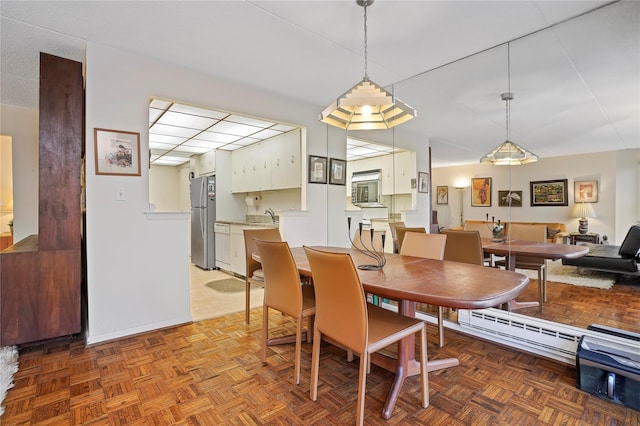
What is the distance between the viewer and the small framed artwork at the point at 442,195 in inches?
124

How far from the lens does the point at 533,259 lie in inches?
106

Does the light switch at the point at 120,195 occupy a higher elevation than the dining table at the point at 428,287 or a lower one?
higher

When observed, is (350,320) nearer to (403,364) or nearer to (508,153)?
(403,364)

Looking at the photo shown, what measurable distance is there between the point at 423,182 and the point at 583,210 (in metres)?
1.47

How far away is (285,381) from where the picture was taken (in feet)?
6.20

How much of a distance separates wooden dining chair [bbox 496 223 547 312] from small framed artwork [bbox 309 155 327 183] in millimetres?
2185

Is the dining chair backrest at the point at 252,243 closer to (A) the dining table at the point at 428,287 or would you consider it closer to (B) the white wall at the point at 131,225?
(B) the white wall at the point at 131,225

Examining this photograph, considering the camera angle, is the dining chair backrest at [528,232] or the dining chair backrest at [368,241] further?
the dining chair backrest at [528,232]

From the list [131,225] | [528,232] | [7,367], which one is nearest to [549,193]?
[528,232]

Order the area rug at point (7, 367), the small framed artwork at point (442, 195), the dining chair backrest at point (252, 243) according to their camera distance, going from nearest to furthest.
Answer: the area rug at point (7, 367)
the dining chair backrest at point (252, 243)
the small framed artwork at point (442, 195)

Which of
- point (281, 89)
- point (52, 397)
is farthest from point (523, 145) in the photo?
point (52, 397)

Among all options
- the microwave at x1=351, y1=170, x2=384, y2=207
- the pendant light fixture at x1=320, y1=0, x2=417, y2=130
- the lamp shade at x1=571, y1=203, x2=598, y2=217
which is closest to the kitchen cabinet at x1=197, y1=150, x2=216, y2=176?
the microwave at x1=351, y1=170, x2=384, y2=207

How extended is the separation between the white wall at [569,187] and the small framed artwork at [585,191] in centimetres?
3

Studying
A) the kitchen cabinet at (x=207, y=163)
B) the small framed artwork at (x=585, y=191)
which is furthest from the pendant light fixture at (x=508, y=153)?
the kitchen cabinet at (x=207, y=163)
